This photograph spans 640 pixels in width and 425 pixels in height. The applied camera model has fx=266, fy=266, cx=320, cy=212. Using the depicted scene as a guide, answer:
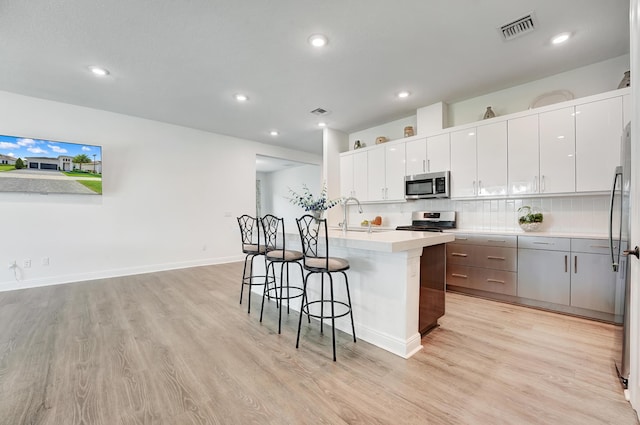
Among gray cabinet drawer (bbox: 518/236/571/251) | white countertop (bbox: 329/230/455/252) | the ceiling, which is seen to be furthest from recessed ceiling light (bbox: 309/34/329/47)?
gray cabinet drawer (bbox: 518/236/571/251)

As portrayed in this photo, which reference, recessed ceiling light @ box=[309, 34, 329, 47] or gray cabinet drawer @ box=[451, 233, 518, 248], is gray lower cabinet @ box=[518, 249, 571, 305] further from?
recessed ceiling light @ box=[309, 34, 329, 47]

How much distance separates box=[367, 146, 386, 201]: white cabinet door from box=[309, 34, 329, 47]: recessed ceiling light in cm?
248

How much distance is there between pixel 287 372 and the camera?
1851 mm

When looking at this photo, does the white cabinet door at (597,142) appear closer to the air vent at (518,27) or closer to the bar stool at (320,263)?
the air vent at (518,27)

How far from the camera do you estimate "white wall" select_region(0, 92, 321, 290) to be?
159 inches

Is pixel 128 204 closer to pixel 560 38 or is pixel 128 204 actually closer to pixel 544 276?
pixel 544 276

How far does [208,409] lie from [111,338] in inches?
59.2

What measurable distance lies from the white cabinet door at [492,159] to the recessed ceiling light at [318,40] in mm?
2484

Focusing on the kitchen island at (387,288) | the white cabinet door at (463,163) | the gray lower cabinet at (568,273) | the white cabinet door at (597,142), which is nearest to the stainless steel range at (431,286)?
the kitchen island at (387,288)

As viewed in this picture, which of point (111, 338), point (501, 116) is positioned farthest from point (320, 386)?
point (501, 116)

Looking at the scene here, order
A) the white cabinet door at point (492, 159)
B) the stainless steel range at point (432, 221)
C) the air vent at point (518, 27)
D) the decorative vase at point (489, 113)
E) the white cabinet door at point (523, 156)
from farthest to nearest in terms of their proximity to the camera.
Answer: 1. the stainless steel range at point (432, 221)
2. the decorative vase at point (489, 113)
3. the white cabinet door at point (492, 159)
4. the white cabinet door at point (523, 156)
5. the air vent at point (518, 27)

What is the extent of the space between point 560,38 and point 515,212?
2.02 m

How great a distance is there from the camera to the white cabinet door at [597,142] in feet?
9.23

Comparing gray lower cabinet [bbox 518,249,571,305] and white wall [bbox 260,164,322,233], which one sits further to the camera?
white wall [bbox 260,164,322,233]
